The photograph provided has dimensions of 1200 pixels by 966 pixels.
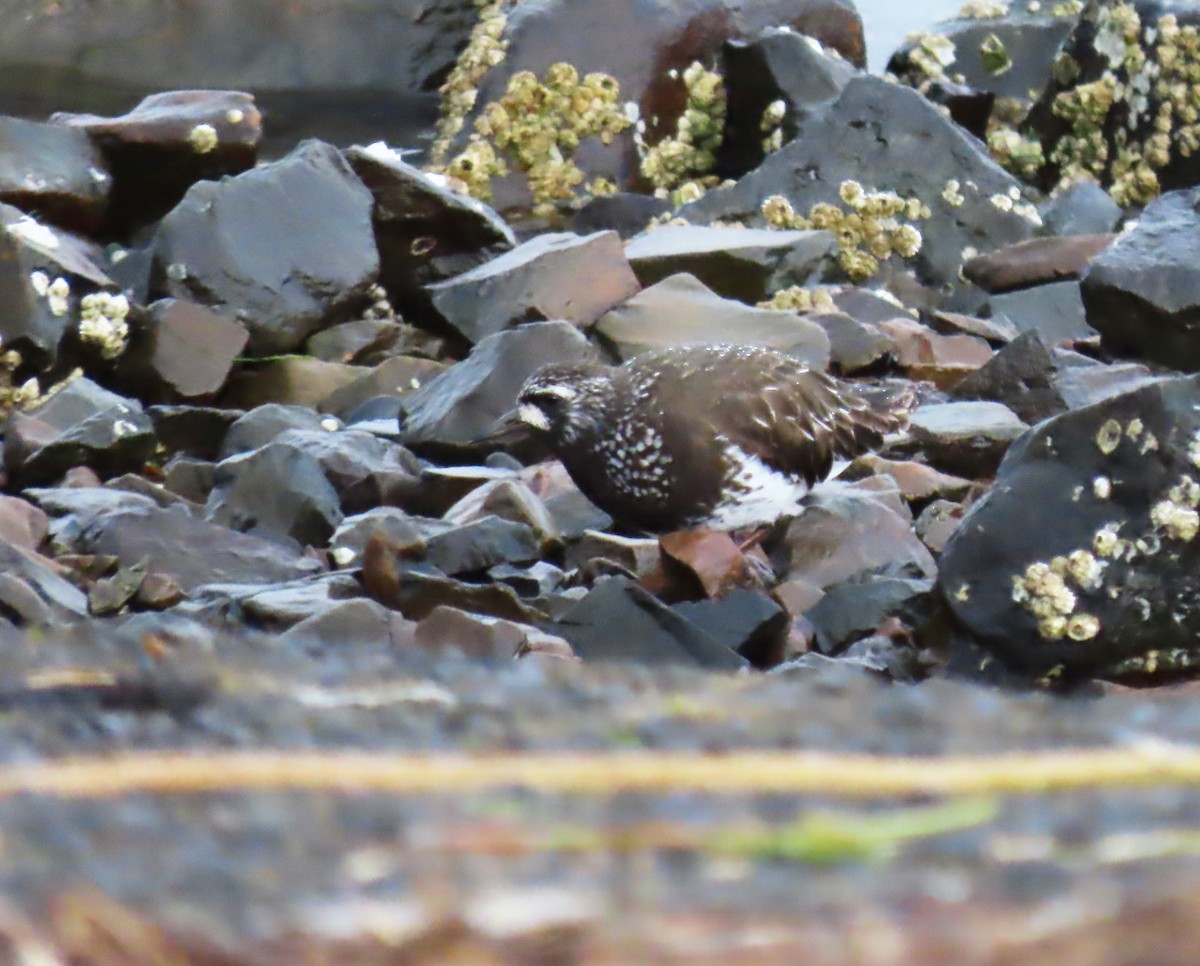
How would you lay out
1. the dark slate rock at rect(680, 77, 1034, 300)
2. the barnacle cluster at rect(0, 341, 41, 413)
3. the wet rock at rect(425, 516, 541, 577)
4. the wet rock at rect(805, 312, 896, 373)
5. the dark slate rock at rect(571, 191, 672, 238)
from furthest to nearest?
the dark slate rock at rect(571, 191, 672, 238) → the dark slate rock at rect(680, 77, 1034, 300) → the wet rock at rect(805, 312, 896, 373) → the barnacle cluster at rect(0, 341, 41, 413) → the wet rock at rect(425, 516, 541, 577)

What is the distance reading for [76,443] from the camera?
5.85 m

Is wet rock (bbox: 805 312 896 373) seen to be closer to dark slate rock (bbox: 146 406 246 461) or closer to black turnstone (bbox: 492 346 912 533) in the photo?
black turnstone (bbox: 492 346 912 533)

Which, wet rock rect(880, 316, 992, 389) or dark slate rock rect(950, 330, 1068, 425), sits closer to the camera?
dark slate rock rect(950, 330, 1068, 425)

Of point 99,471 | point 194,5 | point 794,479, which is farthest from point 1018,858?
point 194,5

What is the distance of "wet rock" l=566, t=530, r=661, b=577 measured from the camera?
17.9 feet

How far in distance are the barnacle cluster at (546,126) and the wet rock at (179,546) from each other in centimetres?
676

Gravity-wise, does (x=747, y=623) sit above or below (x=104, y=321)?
above

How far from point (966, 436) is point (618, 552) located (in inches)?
69.1

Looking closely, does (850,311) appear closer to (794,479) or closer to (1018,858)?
(794,479)

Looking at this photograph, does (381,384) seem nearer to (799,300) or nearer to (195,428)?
(195,428)

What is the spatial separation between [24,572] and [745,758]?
3.79 meters

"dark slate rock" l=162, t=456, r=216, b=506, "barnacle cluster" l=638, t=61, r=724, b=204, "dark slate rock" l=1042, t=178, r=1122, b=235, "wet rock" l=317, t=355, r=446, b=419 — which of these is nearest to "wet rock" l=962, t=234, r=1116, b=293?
"dark slate rock" l=1042, t=178, r=1122, b=235

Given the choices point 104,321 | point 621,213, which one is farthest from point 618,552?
point 621,213

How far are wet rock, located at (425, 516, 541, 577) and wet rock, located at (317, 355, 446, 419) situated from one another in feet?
6.26
